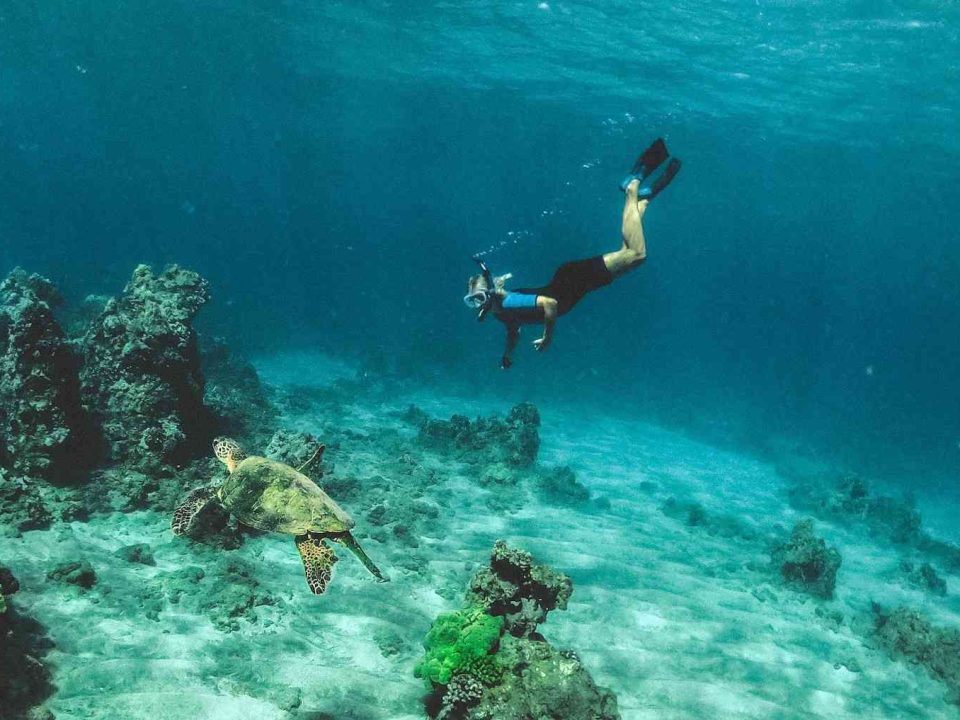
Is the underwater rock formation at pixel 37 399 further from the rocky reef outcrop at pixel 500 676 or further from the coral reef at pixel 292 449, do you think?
the rocky reef outcrop at pixel 500 676

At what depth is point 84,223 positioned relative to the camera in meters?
84.3

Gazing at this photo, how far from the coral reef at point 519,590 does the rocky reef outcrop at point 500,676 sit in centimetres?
8

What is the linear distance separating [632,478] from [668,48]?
62.4 feet

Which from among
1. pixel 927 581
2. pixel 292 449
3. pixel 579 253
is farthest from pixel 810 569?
pixel 579 253

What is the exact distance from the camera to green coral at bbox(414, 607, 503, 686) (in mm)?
4688

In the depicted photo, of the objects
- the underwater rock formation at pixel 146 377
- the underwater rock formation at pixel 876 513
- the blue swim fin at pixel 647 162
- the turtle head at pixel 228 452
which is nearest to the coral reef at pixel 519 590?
the turtle head at pixel 228 452

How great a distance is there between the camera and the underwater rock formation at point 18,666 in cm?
395

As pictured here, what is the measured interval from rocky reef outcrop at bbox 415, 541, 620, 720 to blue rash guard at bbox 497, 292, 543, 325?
3634mm

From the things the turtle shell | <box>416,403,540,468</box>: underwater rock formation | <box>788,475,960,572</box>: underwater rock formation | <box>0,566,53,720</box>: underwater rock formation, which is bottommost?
<box>788,475,960,572</box>: underwater rock formation

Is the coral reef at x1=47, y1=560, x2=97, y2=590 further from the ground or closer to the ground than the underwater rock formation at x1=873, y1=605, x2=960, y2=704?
further from the ground

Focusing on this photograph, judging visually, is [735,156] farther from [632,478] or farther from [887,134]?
[632,478]

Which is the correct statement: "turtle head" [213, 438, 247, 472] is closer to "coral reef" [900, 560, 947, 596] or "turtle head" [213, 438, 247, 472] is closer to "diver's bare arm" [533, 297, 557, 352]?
"diver's bare arm" [533, 297, 557, 352]

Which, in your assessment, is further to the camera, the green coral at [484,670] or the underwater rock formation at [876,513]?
the underwater rock formation at [876,513]

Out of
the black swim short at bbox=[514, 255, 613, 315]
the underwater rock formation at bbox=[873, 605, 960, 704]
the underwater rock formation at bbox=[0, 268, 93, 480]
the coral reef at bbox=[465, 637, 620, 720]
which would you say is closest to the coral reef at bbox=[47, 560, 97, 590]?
the underwater rock formation at bbox=[0, 268, 93, 480]
